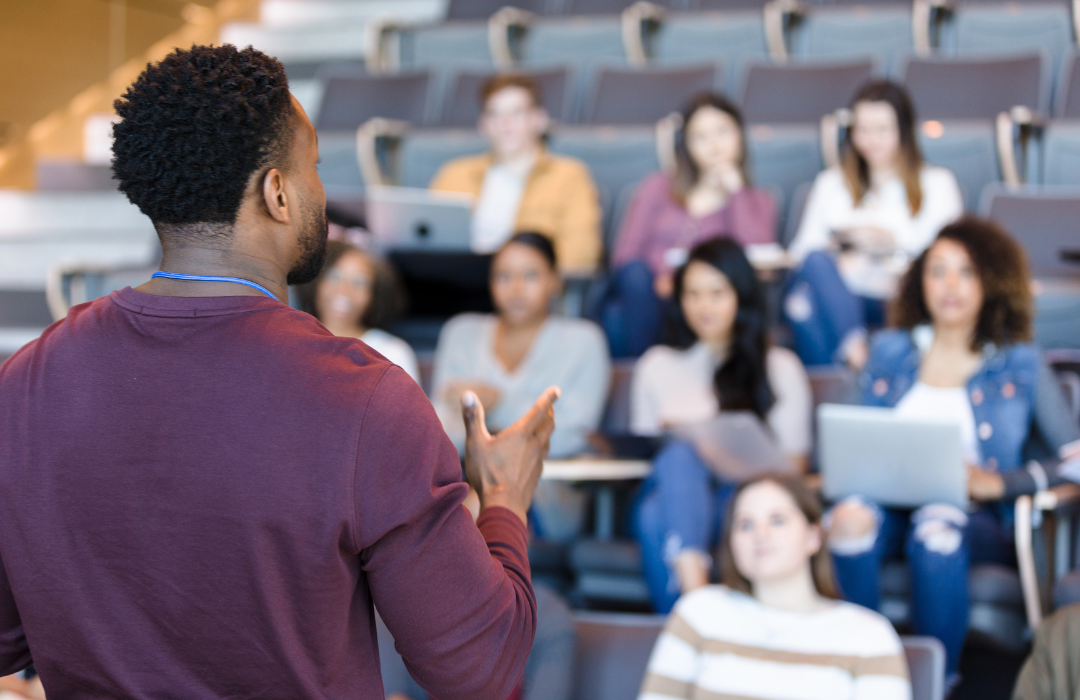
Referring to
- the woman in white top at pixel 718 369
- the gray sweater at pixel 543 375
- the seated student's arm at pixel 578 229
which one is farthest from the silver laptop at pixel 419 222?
the woman in white top at pixel 718 369

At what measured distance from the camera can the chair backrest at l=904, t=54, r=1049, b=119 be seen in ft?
9.34

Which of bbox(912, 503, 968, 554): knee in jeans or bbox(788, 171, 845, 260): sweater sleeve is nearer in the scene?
bbox(912, 503, 968, 554): knee in jeans

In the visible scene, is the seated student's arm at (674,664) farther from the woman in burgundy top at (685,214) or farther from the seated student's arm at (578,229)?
the seated student's arm at (578,229)

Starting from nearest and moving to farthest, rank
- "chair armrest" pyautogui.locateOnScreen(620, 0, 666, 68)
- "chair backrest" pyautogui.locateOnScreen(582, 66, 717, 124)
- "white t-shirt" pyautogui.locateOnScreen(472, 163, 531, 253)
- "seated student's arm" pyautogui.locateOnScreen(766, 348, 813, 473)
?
"seated student's arm" pyautogui.locateOnScreen(766, 348, 813, 473) < "white t-shirt" pyautogui.locateOnScreen(472, 163, 531, 253) < "chair backrest" pyautogui.locateOnScreen(582, 66, 717, 124) < "chair armrest" pyautogui.locateOnScreen(620, 0, 666, 68)

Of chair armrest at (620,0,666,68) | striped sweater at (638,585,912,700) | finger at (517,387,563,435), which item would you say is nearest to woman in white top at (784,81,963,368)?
striped sweater at (638,585,912,700)

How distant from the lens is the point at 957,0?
3.47 metres

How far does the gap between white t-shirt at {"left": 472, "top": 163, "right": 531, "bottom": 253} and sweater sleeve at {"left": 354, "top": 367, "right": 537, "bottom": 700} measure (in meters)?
2.07

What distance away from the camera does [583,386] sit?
82.7 inches

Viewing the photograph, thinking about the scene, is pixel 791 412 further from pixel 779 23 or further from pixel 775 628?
pixel 779 23

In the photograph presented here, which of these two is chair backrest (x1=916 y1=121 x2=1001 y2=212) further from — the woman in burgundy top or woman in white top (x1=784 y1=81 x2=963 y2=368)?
the woman in burgundy top

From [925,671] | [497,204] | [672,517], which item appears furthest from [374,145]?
[925,671]

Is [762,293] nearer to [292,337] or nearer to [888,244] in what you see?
[888,244]

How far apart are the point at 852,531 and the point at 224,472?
130 cm

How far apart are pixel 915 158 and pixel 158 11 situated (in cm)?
Answer: 262
